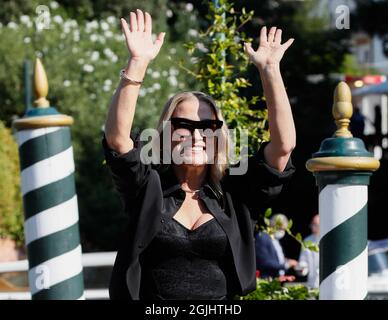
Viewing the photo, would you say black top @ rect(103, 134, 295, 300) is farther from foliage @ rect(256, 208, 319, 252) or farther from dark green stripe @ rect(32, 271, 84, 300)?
foliage @ rect(256, 208, 319, 252)

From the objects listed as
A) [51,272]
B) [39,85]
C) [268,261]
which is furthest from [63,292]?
[268,261]

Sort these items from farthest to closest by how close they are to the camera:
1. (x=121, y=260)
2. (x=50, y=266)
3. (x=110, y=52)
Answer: (x=110, y=52)
(x=50, y=266)
(x=121, y=260)

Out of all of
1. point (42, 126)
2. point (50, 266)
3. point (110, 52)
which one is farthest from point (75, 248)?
point (110, 52)

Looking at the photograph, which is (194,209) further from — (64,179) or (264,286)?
(264,286)

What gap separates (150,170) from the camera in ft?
10.7

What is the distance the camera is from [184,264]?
313cm

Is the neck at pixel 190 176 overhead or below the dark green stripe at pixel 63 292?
overhead

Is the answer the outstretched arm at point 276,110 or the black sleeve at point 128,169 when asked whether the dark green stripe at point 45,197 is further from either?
the outstretched arm at point 276,110

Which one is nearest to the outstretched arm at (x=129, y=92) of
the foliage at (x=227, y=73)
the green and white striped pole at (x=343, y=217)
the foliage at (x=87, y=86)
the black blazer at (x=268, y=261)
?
the green and white striped pole at (x=343, y=217)

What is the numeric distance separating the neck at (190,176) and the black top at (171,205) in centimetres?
2

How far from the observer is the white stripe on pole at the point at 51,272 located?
4348 mm

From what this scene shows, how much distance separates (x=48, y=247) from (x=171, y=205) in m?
1.28

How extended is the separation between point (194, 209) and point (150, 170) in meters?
0.20

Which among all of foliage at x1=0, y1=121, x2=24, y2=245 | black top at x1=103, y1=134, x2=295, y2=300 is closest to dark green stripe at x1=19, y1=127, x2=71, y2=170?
black top at x1=103, y1=134, x2=295, y2=300
